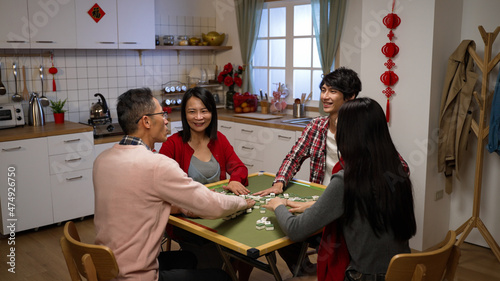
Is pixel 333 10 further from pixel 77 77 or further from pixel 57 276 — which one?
pixel 57 276

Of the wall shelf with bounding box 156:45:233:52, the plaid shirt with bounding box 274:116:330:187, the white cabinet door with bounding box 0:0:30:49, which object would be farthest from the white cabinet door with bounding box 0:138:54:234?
the plaid shirt with bounding box 274:116:330:187

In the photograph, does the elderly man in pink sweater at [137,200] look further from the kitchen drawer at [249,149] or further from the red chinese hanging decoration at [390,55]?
the kitchen drawer at [249,149]

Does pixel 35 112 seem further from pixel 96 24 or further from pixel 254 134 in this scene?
pixel 254 134

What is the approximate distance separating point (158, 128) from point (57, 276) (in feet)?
6.16

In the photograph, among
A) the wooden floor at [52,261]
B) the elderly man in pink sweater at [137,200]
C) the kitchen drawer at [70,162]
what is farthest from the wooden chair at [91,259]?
the kitchen drawer at [70,162]

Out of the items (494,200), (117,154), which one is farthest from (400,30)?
(117,154)

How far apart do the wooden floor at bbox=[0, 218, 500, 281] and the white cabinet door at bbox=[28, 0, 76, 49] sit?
1.64 m

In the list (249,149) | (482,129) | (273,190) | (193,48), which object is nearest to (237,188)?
(273,190)

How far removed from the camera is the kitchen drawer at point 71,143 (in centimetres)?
418

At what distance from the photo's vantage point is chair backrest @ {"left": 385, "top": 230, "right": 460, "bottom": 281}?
5.42 feet

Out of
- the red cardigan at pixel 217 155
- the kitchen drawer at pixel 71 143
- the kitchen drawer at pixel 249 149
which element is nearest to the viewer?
the red cardigan at pixel 217 155

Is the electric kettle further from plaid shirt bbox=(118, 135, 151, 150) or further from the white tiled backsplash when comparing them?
plaid shirt bbox=(118, 135, 151, 150)

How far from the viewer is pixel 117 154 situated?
1.93 m

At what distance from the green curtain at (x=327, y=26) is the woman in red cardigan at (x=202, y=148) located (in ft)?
6.85
